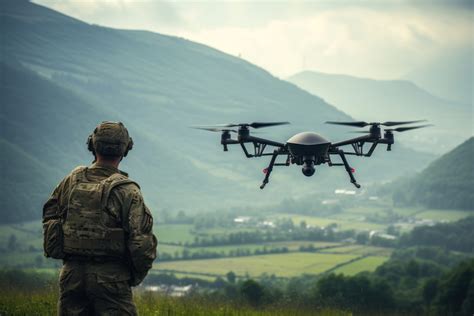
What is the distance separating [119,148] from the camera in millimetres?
12445

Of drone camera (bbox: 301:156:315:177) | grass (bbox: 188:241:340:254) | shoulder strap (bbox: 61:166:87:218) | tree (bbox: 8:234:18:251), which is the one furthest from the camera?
tree (bbox: 8:234:18:251)

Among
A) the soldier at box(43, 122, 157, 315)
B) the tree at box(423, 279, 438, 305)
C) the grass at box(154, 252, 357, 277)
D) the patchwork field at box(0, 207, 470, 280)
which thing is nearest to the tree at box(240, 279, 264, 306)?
the soldier at box(43, 122, 157, 315)

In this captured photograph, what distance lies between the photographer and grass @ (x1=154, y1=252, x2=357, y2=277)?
473 ft

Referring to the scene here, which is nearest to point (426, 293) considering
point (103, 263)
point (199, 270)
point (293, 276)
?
point (293, 276)

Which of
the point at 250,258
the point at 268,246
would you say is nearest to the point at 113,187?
the point at 250,258

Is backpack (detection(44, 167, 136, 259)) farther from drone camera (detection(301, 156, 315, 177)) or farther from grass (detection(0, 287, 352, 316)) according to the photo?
grass (detection(0, 287, 352, 316))

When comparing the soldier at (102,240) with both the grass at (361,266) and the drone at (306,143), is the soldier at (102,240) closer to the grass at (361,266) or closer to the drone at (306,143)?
the drone at (306,143)

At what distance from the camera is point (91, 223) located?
1205 centimetres

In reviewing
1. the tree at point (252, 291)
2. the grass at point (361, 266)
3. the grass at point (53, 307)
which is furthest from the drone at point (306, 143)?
the grass at point (361, 266)

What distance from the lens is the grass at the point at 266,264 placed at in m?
144

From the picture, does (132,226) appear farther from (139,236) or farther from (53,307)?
(53,307)

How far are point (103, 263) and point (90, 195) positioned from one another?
129 centimetres

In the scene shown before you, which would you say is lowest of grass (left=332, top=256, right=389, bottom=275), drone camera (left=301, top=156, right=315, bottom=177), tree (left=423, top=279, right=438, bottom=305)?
tree (left=423, top=279, right=438, bottom=305)

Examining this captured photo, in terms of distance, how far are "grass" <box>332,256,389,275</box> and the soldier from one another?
126 m
